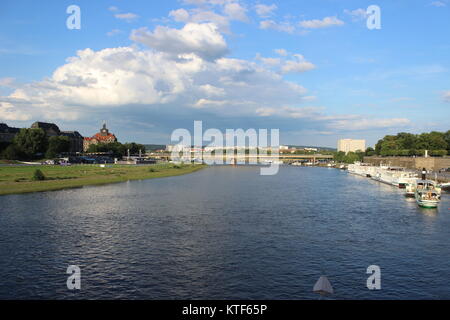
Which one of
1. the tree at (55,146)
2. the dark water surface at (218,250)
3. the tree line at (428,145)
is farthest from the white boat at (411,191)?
the tree at (55,146)

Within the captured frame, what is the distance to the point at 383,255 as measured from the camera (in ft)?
96.5

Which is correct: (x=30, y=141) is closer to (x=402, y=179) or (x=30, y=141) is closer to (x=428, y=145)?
(x=402, y=179)

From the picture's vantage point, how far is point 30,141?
16100 cm

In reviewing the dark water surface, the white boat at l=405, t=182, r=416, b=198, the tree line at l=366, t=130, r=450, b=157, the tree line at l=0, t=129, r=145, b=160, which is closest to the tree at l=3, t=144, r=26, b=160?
the tree line at l=0, t=129, r=145, b=160

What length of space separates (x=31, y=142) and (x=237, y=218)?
14248 centimetres

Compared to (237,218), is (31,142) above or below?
above

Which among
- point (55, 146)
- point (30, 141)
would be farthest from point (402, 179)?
point (55, 146)

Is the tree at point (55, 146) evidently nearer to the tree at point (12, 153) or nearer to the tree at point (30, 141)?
the tree at point (30, 141)

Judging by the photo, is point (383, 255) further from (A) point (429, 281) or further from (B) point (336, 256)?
(A) point (429, 281)

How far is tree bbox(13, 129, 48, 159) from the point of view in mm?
159000

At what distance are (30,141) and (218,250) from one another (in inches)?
6032

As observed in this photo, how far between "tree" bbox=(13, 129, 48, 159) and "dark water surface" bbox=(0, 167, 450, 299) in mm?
118790

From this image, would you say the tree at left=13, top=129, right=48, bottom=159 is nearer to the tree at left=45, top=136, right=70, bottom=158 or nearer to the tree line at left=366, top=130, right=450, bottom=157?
the tree at left=45, top=136, right=70, bottom=158

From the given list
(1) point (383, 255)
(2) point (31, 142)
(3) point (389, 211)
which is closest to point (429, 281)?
(1) point (383, 255)
